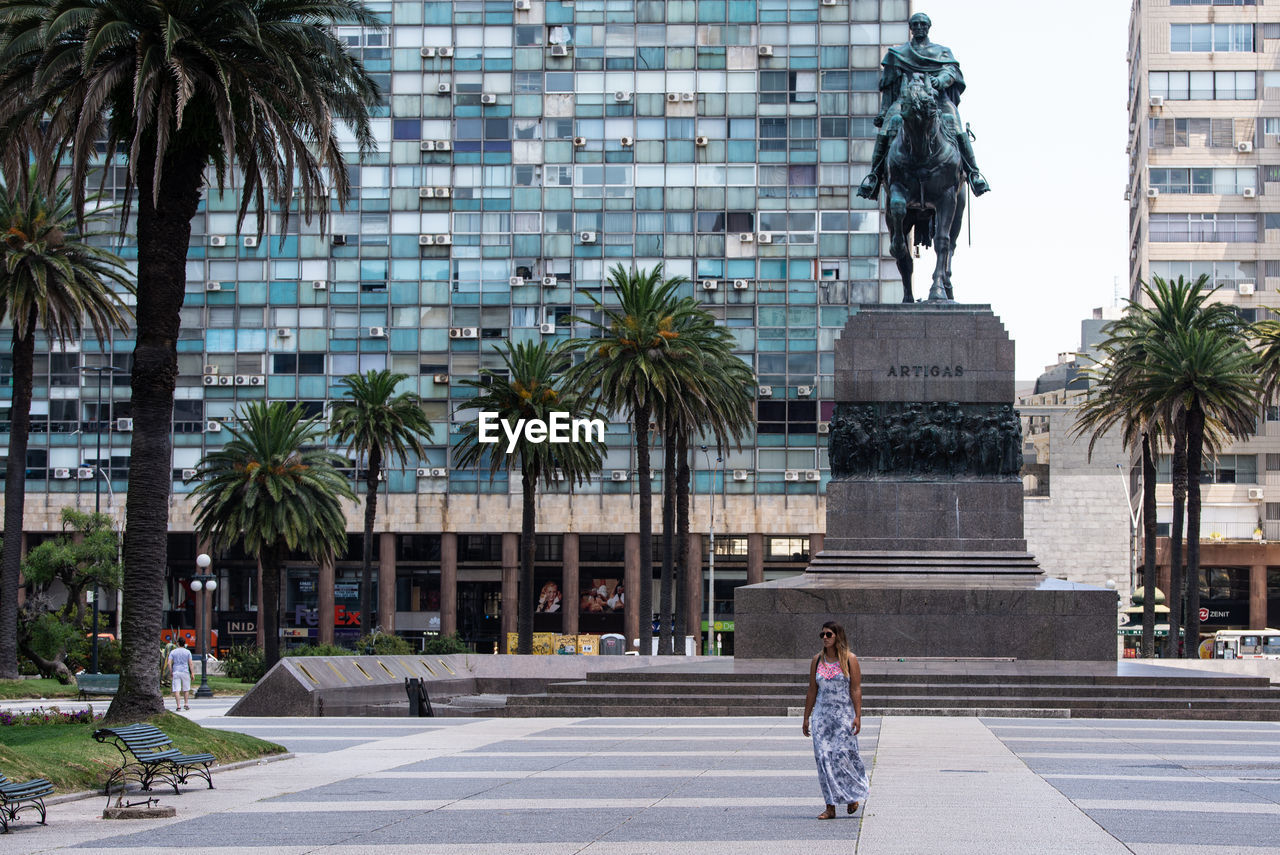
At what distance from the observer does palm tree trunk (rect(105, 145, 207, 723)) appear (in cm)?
2206

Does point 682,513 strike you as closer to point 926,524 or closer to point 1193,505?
point 1193,505

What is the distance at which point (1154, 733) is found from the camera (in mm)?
24359

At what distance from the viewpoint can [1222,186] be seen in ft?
306

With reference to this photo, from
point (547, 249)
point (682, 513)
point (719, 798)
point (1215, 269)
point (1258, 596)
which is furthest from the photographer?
point (1215, 269)

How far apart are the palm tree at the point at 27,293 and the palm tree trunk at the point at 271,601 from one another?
15.1 m

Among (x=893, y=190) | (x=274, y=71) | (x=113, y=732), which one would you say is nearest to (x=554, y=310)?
(x=893, y=190)

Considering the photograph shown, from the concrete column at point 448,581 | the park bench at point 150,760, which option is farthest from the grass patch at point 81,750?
the concrete column at point 448,581

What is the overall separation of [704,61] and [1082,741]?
71189mm

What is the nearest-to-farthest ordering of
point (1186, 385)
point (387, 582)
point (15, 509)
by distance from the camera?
point (15, 509), point (1186, 385), point (387, 582)

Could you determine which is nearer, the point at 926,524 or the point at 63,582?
the point at 926,524

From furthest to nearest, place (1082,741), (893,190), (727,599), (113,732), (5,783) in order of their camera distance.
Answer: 1. (727,599)
2. (893,190)
3. (1082,741)
4. (113,732)
5. (5,783)

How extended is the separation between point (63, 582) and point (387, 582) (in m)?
29.7

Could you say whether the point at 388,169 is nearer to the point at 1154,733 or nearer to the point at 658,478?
Answer: the point at 658,478

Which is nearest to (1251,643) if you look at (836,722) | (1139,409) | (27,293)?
(1139,409)
